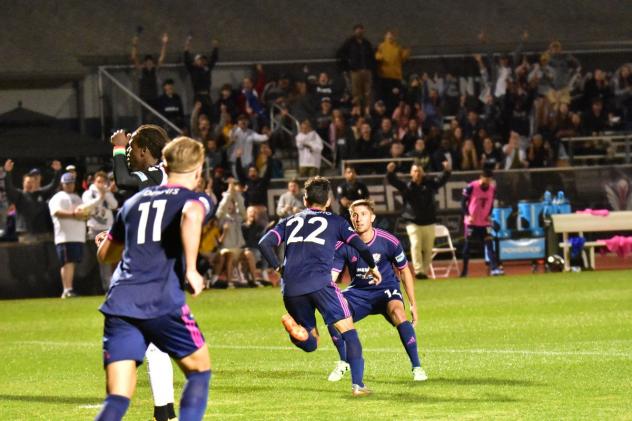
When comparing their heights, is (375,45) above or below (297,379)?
above

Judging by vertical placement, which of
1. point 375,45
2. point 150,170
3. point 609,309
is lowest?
point 609,309

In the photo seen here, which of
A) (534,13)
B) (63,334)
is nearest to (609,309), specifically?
(63,334)

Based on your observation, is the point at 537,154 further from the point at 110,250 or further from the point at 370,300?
the point at 110,250

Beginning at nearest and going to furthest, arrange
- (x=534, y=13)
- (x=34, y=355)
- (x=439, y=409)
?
(x=439, y=409)
(x=34, y=355)
(x=534, y=13)

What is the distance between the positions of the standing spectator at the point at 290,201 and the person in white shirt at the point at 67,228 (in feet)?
12.8

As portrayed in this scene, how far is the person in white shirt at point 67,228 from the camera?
75.5ft

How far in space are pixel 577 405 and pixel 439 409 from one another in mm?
992

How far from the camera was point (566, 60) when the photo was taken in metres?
35.1

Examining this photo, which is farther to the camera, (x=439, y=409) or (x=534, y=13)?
(x=534, y=13)

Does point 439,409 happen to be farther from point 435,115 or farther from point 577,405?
point 435,115

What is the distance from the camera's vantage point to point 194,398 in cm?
703

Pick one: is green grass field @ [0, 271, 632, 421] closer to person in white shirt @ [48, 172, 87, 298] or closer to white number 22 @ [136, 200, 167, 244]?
person in white shirt @ [48, 172, 87, 298]

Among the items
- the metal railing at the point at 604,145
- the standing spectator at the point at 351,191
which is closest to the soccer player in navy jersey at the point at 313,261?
the standing spectator at the point at 351,191

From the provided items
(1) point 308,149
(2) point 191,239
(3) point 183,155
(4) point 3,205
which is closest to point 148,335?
(2) point 191,239
